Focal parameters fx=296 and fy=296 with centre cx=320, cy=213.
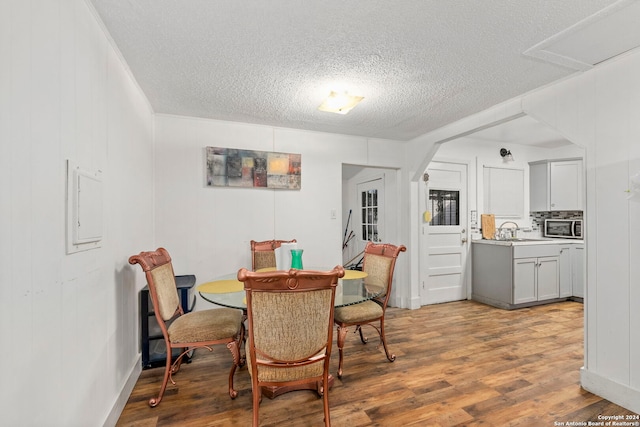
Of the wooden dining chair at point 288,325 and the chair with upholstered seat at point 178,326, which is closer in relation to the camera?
the wooden dining chair at point 288,325

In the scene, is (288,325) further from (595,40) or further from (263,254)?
(595,40)

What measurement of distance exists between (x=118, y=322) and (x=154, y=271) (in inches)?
15.9

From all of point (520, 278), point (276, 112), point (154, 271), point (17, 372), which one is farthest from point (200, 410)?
point (520, 278)

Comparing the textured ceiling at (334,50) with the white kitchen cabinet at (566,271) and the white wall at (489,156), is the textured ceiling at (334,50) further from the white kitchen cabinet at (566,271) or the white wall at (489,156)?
the white kitchen cabinet at (566,271)

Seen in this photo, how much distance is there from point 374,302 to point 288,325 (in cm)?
149

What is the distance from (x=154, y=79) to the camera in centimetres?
246

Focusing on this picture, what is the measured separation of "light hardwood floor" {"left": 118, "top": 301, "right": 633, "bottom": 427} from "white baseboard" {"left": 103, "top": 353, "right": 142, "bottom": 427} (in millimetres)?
46

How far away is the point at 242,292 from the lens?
2254 mm

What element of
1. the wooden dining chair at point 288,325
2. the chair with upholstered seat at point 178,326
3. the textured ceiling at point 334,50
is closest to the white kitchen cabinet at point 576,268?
the textured ceiling at point 334,50

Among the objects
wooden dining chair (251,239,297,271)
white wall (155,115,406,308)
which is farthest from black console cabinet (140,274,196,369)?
wooden dining chair (251,239,297,271)

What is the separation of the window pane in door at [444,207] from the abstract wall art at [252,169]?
85.8 inches

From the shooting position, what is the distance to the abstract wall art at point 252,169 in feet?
11.3

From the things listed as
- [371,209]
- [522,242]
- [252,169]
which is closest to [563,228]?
[522,242]

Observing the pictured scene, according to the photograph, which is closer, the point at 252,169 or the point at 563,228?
the point at 252,169
